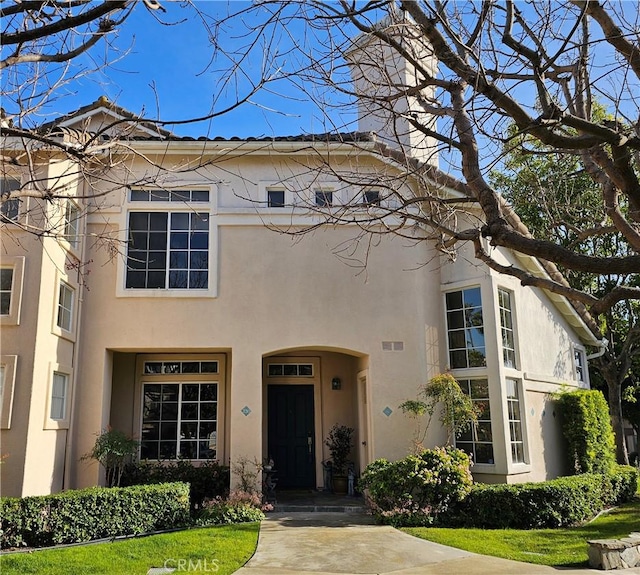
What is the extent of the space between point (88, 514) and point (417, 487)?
602 cm

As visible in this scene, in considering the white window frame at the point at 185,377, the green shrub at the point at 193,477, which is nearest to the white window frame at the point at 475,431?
the green shrub at the point at 193,477

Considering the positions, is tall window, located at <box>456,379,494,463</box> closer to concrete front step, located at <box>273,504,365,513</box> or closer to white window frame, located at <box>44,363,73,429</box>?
concrete front step, located at <box>273,504,365,513</box>

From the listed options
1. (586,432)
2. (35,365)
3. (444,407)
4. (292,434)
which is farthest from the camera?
(586,432)

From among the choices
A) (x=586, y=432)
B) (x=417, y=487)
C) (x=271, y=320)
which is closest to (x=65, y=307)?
(x=271, y=320)

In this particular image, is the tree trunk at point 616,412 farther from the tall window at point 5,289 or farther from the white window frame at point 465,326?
the tall window at point 5,289

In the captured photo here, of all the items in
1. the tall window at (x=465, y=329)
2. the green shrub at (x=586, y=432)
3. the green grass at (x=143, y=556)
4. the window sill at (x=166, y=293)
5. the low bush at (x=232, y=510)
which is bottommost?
the green grass at (x=143, y=556)

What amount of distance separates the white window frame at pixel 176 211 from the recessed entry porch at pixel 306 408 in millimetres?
2956

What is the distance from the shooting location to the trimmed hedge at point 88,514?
9.55 m

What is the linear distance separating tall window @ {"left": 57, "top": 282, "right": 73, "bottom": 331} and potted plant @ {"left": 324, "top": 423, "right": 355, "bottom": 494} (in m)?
6.72

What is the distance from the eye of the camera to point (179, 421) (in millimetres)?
14383

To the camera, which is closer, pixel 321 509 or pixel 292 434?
pixel 321 509

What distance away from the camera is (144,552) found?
8.90 meters

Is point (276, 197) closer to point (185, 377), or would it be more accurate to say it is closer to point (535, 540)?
point (185, 377)

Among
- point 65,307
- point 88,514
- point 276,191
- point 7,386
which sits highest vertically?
point 276,191
